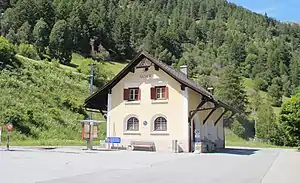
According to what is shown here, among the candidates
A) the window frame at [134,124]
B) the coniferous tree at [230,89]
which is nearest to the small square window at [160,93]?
the window frame at [134,124]

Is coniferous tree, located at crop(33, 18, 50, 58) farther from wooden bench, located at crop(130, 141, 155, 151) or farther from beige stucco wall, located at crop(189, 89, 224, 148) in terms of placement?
wooden bench, located at crop(130, 141, 155, 151)

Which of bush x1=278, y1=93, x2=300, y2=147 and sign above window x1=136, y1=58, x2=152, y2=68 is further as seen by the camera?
bush x1=278, y1=93, x2=300, y2=147

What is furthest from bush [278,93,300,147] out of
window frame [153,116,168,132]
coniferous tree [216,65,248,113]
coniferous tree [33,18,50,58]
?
coniferous tree [33,18,50,58]

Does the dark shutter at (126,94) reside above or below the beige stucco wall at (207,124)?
above

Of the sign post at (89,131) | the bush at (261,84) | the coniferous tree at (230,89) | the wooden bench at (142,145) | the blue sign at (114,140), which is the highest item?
the bush at (261,84)

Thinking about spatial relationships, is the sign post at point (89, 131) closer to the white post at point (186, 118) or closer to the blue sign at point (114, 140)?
the blue sign at point (114, 140)

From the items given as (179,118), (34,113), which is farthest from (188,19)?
(179,118)

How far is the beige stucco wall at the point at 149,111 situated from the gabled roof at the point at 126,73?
51cm

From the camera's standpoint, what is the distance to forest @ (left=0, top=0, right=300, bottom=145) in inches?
2906

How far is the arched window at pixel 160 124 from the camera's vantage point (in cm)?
2558

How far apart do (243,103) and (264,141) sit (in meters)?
15.7

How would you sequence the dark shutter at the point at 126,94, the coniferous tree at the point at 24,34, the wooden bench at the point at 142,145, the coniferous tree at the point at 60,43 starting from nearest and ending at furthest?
the wooden bench at the point at 142,145 < the dark shutter at the point at 126,94 < the coniferous tree at the point at 24,34 < the coniferous tree at the point at 60,43

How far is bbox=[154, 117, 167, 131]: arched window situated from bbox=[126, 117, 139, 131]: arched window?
151 cm

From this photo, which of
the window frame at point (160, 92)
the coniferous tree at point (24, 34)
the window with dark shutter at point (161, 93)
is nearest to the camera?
the window with dark shutter at point (161, 93)
